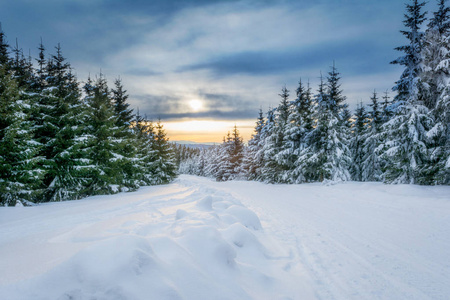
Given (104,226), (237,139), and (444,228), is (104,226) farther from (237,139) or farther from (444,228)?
(237,139)

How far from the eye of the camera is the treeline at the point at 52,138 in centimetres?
A: 931

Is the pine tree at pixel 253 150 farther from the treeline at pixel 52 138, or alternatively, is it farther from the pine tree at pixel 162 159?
the treeline at pixel 52 138

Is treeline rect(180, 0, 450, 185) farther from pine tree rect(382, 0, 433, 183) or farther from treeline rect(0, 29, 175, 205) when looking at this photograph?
treeline rect(0, 29, 175, 205)

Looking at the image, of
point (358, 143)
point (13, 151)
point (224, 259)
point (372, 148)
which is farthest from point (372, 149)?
point (13, 151)

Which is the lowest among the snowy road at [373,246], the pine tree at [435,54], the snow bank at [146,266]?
the snowy road at [373,246]

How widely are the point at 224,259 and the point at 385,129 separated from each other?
16998 mm

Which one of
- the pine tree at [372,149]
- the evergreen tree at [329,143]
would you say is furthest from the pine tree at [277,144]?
the pine tree at [372,149]

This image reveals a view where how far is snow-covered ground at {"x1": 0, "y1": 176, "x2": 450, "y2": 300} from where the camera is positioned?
2.29 meters

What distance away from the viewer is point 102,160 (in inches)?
609

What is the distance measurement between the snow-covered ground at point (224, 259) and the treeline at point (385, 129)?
791cm

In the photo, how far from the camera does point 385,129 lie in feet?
51.3

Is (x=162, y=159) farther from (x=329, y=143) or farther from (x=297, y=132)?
(x=329, y=143)

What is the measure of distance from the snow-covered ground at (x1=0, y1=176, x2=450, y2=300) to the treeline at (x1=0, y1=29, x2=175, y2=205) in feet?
11.2

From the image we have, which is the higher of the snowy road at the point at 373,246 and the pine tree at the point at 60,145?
the pine tree at the point at 60,145
